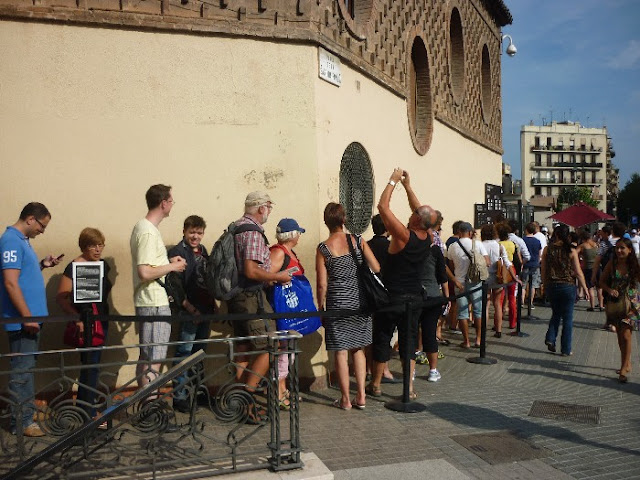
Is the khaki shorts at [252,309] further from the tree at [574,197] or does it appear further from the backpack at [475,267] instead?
the tree at [574,197]

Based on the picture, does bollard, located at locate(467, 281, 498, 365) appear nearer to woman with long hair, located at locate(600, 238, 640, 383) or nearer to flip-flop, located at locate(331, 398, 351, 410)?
woman with long hair, located at locate(600, 238, 640, 383)

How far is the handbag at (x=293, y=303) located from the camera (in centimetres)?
565

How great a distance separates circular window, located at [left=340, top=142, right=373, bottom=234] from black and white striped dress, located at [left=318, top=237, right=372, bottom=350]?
174cm

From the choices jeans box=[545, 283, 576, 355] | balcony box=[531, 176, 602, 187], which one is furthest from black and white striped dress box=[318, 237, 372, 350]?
balcony box=[531, 176, 602, 187]

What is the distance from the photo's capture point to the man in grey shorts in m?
5.05

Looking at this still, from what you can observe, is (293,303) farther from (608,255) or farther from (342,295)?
(608,255)

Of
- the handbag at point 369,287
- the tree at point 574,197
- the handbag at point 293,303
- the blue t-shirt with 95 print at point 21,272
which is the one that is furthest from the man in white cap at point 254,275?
the tree at point 574,197

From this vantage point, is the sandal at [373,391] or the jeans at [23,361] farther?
the sandal at [373,391]

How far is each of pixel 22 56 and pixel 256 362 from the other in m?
3.54

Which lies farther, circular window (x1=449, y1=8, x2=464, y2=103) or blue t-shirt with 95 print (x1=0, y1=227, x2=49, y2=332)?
circular window (x1=449, y1=8, x2=464, y2=103)

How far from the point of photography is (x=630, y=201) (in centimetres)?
7788

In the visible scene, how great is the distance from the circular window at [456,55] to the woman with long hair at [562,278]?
5.53m

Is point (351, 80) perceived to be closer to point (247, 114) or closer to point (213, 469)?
point (247, 114)

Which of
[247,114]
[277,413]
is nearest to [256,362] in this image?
[277,413]
